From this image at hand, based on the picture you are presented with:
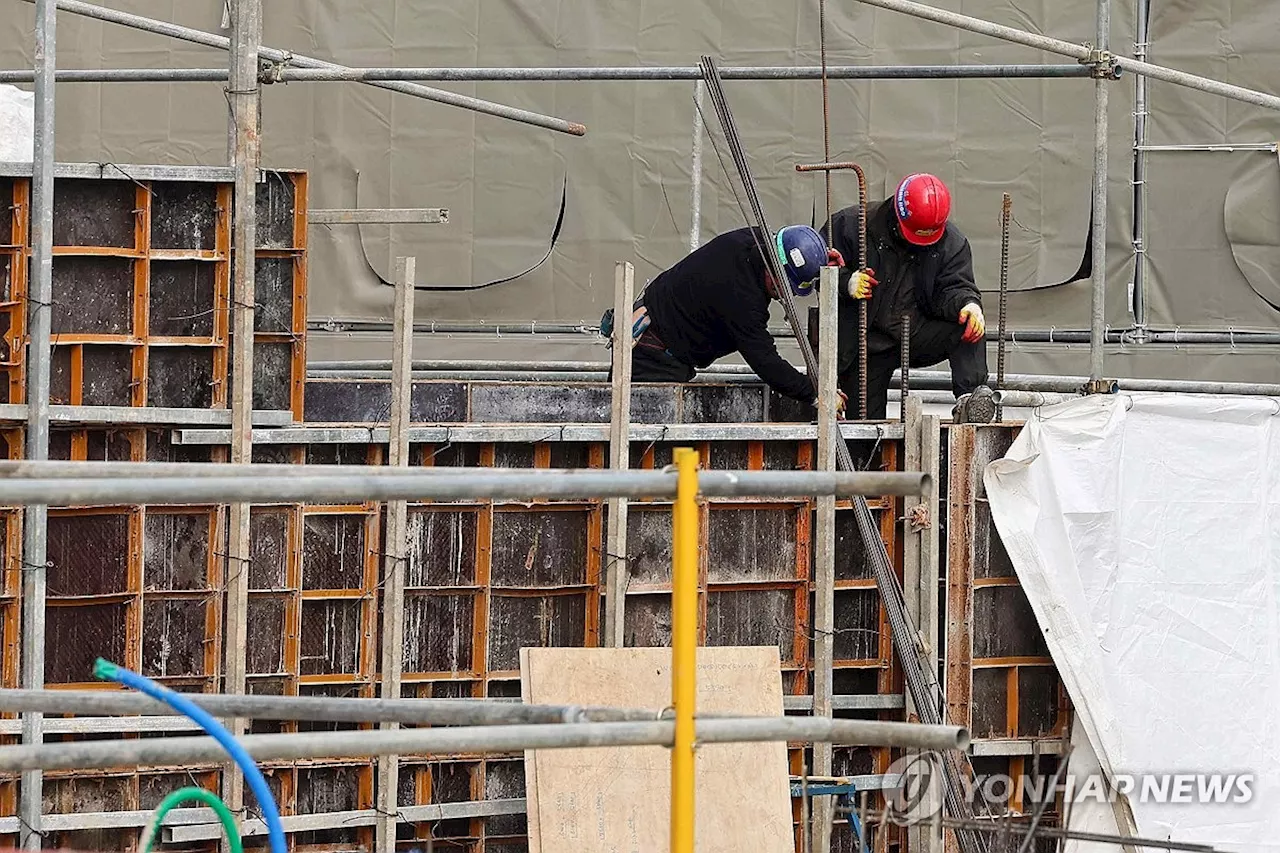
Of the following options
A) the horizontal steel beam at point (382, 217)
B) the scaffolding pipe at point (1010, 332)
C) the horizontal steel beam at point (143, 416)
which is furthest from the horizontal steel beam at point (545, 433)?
the scaffolding pipe at point (1010, 332)

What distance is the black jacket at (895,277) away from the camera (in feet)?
28.9

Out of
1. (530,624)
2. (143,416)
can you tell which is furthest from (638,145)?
(143,416)

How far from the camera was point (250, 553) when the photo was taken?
7230 mm

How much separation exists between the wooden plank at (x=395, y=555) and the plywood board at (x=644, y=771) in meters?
0.61

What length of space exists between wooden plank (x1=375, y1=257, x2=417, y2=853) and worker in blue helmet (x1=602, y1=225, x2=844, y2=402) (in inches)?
64.8

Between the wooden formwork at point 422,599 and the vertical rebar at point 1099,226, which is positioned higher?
the vertical rebar at point 1099,226

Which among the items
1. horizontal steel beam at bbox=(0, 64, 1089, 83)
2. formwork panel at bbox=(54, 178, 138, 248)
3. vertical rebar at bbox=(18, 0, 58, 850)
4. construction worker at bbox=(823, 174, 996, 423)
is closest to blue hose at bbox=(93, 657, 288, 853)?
vertical rebar at bbox=(18, 0, 58, 850)

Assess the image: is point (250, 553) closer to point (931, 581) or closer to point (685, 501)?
point (931, 581)

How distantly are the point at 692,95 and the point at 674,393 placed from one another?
371 centimetres

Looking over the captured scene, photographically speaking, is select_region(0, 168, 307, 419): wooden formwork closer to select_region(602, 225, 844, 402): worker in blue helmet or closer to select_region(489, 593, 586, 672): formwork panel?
select_region(489, 593, 586, 672): formwork panel

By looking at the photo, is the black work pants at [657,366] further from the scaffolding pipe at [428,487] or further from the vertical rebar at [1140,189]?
the scaffolding pipe at [428,487]

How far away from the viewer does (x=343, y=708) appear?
3.56 m

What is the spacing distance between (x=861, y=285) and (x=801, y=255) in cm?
41

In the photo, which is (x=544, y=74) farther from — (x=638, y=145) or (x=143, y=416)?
(x=143, y=416)
